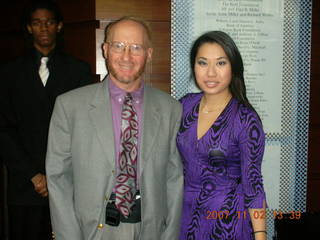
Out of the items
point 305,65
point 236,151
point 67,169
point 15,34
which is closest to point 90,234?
point 67,169

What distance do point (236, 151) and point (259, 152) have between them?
0.11m

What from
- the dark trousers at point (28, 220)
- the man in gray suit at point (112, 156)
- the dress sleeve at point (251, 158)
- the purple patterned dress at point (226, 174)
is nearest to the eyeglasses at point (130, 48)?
the man in gray suit at point (112, 156)

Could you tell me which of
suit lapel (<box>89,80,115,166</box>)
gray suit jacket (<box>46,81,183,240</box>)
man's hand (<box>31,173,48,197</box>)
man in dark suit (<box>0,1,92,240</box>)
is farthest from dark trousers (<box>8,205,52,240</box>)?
suit lapel (<box>89,80,115,166</box>)

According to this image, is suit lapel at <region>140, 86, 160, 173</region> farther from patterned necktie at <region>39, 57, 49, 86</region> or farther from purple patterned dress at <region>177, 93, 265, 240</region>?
patterned necktie at <region>39, 57, 49, 86</region>

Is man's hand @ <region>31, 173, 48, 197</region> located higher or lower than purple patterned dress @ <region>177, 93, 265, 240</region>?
lower

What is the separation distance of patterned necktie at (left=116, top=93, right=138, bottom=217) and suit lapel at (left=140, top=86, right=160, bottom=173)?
0.13 feet

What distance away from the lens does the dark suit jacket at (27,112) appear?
226 centimetres

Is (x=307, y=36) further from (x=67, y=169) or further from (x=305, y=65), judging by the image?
(x=67, y=169)

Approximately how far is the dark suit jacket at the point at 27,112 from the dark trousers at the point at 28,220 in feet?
0.20

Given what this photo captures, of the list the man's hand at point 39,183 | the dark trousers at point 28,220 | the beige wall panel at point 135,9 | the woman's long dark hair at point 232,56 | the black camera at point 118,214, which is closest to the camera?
the black camera at point 118,214

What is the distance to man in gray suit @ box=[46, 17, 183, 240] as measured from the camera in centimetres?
167

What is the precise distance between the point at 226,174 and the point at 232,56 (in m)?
0.61

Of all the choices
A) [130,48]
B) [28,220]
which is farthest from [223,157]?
[28,220]

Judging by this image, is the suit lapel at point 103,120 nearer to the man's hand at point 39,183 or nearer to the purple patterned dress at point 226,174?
the purple patterned dress at point 226,174
